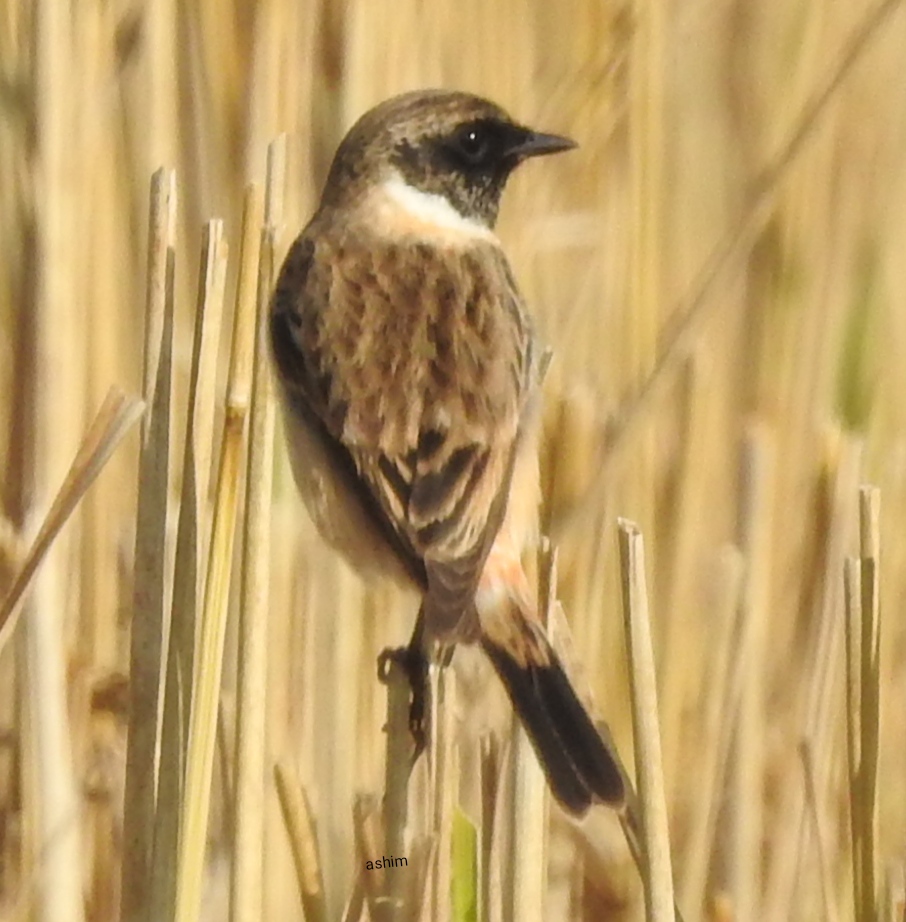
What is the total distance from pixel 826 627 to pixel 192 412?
80 cm

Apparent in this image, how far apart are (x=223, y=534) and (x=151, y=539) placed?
119 millimetres

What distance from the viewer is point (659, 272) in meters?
1.84

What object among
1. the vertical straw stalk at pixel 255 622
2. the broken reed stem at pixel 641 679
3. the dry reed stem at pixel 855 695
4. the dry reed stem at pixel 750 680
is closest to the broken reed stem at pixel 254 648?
the vertical straw stalk at pixel 255 622

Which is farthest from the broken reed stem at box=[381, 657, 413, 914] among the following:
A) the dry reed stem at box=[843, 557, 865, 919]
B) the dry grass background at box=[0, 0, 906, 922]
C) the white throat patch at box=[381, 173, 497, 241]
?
the white throat patch at box=[381, 173, 497, 241]

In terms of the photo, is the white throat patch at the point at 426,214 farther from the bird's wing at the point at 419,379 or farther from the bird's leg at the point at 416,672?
the bird's leg at the point at 416,672

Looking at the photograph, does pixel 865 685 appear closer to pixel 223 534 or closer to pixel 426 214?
pixel 223 534

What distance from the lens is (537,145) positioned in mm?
1473

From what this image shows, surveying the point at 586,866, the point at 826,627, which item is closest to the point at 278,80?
the point at 826,627

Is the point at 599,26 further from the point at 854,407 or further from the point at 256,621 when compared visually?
the point at 256,621

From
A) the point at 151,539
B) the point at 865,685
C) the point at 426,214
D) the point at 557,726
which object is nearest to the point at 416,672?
the point at 557,726

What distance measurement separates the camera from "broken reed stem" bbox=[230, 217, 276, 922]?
1147 mm

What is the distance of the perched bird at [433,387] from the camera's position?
1.25 meters

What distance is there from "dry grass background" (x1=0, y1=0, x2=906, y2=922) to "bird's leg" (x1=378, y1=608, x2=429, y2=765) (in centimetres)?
3

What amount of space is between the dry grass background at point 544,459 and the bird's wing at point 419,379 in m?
0.09
